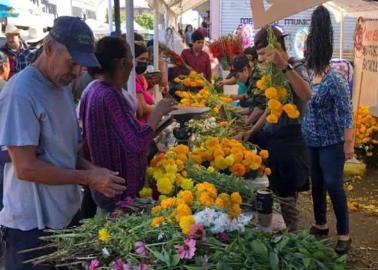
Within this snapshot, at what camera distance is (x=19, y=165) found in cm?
193

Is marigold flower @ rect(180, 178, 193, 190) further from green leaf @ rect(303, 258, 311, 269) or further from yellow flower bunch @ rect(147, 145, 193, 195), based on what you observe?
green leaf @ rect(303, 258, 311, 269)

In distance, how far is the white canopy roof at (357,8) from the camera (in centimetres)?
633

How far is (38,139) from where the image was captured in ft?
6.47

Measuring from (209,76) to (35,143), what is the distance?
22.8 feet

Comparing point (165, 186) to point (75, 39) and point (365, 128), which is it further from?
point (365, 128)

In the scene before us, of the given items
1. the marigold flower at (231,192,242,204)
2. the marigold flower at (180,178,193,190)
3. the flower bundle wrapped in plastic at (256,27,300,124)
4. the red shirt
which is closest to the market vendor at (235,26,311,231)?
the flower bundle wrapped in plastic at (256,27,300,124)

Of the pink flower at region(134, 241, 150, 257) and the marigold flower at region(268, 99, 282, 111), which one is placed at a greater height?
the marigold flower at region(268, 99, 282, 111)

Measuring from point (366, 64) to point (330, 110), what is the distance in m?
3.24

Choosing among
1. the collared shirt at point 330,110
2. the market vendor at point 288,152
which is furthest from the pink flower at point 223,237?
the collared shirt at point 330,110

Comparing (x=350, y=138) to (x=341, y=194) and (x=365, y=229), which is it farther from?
(x=365, y=229)

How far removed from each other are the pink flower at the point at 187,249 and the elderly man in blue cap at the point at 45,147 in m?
0.41

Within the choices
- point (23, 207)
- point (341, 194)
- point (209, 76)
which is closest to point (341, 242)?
point (341, 194)

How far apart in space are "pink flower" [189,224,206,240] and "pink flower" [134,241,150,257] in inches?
6.8

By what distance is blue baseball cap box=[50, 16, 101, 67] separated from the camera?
1.95m
